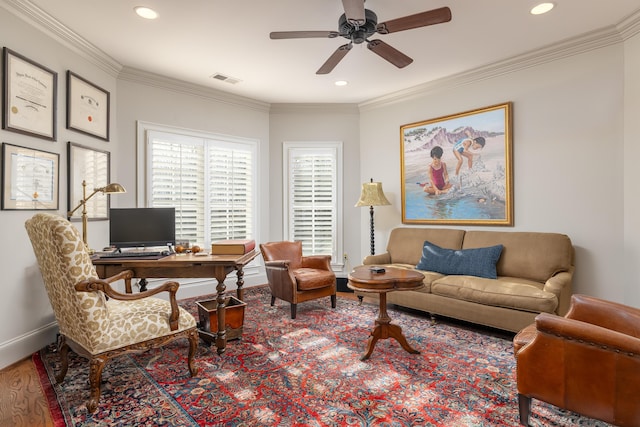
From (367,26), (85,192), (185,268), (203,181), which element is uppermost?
(367,26)

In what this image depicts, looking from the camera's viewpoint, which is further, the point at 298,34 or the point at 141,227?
the point at 141,227

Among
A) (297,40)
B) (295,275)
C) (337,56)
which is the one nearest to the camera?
(337,56)

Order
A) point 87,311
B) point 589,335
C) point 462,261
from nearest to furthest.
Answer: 1. point 589,335
2. point 87,311
3. point 462,261

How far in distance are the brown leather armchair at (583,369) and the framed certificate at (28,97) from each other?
13.3 feet

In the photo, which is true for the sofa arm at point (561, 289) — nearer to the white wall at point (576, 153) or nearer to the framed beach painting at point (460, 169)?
the white wall at point (576, 153)

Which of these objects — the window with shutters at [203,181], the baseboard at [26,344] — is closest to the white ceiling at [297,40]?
the window with shutters at [203,181]

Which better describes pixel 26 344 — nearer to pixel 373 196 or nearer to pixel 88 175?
pixel 88 175

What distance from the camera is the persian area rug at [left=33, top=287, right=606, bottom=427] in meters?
2.00

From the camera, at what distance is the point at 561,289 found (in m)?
3.06

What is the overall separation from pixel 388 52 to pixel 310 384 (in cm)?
271

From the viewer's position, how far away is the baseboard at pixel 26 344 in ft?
8.81

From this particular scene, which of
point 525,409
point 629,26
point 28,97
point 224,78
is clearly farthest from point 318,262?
point 629,26

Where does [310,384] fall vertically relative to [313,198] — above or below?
below

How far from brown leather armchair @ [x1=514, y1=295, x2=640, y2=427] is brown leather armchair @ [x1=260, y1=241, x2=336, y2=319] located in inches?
94.9
